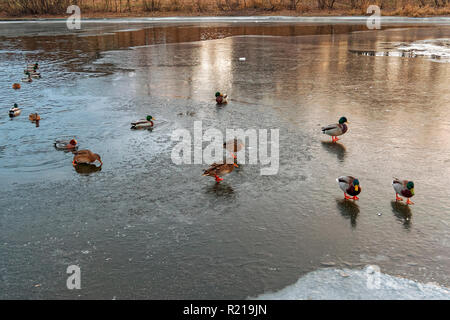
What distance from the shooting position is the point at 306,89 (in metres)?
12.2

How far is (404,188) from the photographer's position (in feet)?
18.7

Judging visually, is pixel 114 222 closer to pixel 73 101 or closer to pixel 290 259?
pixel 290 259

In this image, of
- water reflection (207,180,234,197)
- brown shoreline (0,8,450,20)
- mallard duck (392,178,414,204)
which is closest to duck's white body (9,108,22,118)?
water reflection (207,180,234,197)

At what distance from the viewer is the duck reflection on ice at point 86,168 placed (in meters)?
7.12

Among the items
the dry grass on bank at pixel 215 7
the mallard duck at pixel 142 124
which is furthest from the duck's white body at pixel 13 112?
the dry grass on bank at pixel 215 7

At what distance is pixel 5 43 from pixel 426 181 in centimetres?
2697

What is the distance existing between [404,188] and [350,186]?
0.73 metres

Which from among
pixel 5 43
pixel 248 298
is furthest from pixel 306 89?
pixel 5 43

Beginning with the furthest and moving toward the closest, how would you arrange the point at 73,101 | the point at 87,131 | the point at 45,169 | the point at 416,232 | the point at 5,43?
the point at 5,43
the point at 73,101
the point at 87,131
the point at 45,169
the point at 416,232

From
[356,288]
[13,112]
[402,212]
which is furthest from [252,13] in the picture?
[356,288]

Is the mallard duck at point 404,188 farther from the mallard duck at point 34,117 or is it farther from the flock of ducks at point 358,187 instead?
the mallard duck at point 34,117

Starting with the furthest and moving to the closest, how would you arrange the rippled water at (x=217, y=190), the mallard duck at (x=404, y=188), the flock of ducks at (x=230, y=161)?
the flock of ducks at (x=230, y=161)
the mallard duck at (x=404, y=188)
the rippled water at (x=217, y=190)

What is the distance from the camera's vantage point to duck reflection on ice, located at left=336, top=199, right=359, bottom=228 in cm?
552

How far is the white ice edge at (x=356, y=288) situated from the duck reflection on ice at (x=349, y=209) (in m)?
1.06
